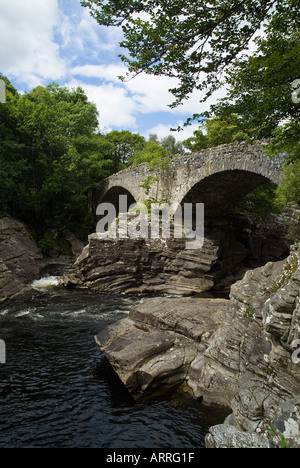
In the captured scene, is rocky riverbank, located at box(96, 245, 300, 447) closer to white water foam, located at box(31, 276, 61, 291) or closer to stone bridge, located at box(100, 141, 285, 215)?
stone bridge, located at box(100, 141, 285, 215)

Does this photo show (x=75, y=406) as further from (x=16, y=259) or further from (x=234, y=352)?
(x=16, y=259)

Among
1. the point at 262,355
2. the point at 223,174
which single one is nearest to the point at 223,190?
the point at 223,174

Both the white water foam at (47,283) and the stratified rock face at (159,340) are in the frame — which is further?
the white water foam at (47,283)

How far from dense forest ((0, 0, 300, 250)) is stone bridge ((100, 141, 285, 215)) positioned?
1.24 metres

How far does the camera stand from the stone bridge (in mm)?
14102

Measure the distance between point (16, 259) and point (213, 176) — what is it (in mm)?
12404

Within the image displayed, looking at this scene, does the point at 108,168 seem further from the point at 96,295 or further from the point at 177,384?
the point at 177,384

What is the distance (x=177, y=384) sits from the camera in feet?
23.4

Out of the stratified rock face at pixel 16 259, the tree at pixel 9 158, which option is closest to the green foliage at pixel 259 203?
the stratified rock face at pixel 16 259

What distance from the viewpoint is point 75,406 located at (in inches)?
257

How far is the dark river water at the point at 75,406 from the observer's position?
558 centimetres

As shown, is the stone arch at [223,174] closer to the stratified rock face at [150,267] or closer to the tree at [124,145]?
the stratified rock face at [150,267]

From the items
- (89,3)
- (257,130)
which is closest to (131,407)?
(257,130)

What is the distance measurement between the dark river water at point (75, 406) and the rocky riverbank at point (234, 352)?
54cm
